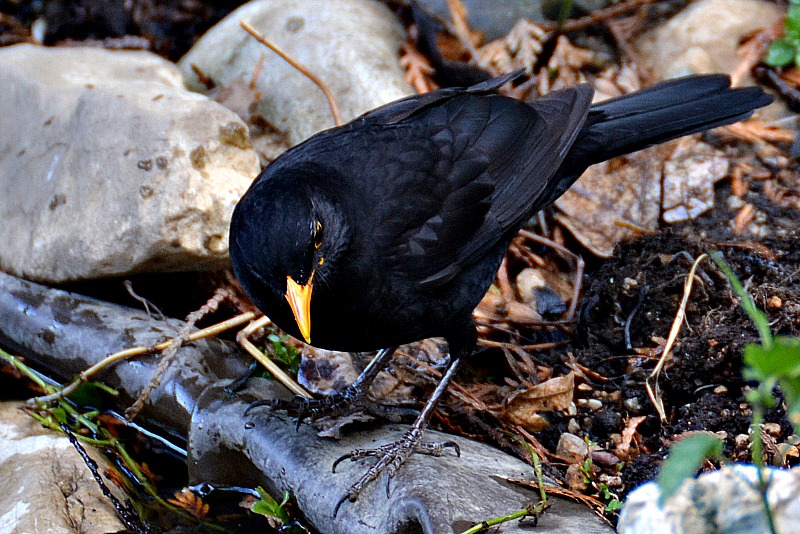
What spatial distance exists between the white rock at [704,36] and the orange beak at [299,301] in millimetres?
3464

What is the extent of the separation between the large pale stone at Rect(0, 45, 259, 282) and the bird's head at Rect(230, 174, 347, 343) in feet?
4.15

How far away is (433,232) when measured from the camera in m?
3.73

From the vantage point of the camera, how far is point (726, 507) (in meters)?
2.20

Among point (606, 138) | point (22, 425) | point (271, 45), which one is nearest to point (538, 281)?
point (606, 138)

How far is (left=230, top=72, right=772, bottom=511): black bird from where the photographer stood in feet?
10.2

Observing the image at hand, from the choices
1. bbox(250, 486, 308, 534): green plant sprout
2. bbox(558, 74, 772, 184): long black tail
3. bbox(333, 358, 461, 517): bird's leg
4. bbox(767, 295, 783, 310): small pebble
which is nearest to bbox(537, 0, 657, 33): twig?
bbox(558, 74, 772, 184): long black tail

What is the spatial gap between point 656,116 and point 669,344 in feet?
3.69

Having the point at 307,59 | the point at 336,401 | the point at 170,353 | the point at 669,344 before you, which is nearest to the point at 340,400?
the point at 336,401

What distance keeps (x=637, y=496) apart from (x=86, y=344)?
3.00m

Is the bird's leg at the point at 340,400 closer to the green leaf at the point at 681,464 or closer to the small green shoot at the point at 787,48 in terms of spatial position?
the green leaf at the point at 681,464

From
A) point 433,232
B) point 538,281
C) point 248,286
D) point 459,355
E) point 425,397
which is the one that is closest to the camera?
point 248,286

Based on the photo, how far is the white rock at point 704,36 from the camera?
5492 millimetres

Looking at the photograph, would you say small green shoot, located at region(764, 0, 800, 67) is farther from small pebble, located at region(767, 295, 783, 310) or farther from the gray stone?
the gray stone

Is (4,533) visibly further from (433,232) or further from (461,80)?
(461,80)
